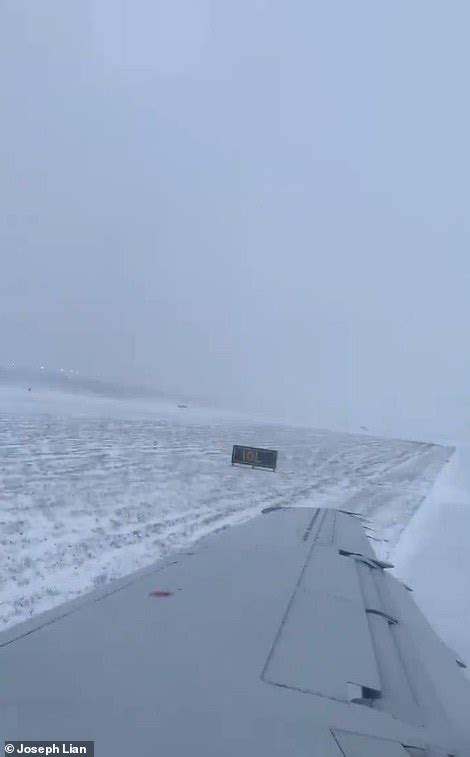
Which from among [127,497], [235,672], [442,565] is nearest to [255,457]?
[127,497]

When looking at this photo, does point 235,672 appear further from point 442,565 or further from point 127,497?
point 127,497

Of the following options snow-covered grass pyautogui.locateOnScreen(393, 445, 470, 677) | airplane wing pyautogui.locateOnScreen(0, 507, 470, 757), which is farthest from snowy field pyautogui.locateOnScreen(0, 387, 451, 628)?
airplane wing pyautogui.locateOnScreen(0, 507, 470, 757)

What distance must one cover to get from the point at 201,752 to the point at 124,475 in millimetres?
13644

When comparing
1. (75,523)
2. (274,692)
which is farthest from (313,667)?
(75,523)

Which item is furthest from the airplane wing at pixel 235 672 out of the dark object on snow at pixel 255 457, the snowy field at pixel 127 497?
the dark object on snow at pixel 255 457

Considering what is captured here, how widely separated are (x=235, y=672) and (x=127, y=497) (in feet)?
32.3

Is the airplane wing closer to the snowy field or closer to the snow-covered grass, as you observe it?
the snow-covered grass

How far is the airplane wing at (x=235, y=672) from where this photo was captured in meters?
2.21

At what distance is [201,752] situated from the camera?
2.08 meters

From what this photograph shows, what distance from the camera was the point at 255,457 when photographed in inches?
794

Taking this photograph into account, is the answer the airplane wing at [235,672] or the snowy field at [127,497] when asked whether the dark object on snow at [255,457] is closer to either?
the snowy field at [127,497]

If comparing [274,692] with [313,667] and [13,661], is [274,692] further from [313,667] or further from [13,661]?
[13,661]

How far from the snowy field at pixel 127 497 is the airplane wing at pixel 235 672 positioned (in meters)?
2.51

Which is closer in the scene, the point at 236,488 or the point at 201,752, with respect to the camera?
the point at 201,752
